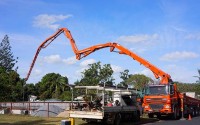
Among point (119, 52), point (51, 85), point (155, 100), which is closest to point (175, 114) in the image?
point (155, 100)

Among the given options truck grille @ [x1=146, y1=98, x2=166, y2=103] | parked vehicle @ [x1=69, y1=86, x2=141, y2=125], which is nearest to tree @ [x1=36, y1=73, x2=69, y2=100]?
truck grille @ [x1=146, y1=98, x2=166, y2=103]

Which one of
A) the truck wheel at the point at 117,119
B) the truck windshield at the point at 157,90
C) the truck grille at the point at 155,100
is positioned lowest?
the truck wheel at the point at 117,119

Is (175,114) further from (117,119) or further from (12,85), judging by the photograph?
(12,85)

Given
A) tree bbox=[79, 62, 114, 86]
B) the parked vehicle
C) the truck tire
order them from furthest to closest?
tree bbox=[79, 62, 114, 86] < the truck tire < the parked vehicle

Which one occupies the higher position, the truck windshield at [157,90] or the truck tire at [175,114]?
the truck windshield at [157,90]

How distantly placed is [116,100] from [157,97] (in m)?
6.90

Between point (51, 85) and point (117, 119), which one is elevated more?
point (51, 85)

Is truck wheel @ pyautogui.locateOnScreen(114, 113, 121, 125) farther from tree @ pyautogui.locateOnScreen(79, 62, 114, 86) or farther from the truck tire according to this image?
tree @ pyautogui.locateOnScreen(79, 62, 114, 86)

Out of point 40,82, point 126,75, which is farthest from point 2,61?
point 126,75

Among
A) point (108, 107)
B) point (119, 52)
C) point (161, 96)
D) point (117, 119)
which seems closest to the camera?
point (108, 107)

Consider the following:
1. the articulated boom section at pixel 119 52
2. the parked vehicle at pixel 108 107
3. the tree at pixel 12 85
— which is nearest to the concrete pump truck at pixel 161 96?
the articulated boom section at pixel 119 52

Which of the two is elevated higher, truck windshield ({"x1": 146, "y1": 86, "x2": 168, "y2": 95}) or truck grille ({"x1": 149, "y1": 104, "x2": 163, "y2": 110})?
truck windshield ({"x1": 146, "y1": 86, "x2": 168, "y2": 95})

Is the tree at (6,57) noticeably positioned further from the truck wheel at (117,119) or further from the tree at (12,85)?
the truck wheel at (117,119)

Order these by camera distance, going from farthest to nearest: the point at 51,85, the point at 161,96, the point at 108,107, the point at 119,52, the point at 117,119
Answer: the point at 51,85 < the point at 119,52 < the point at 161,96 < the point at 117,119 < the point at 108,107
